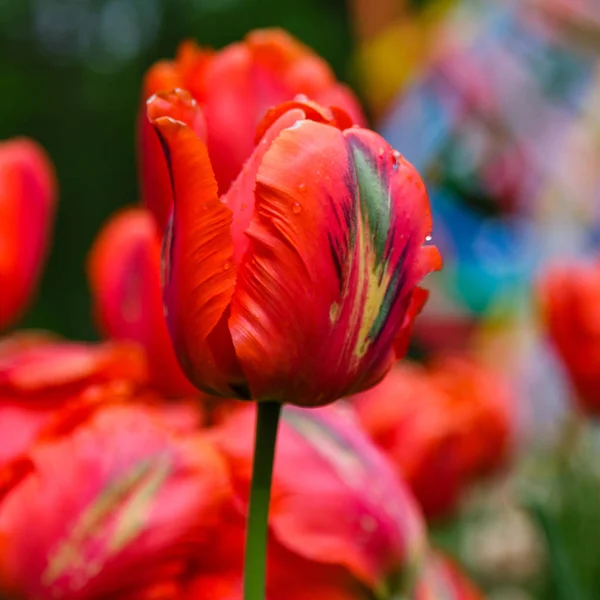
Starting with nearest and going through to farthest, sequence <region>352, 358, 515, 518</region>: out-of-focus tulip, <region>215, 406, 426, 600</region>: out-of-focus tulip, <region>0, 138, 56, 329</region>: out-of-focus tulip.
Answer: <region>215, 406, 426, 600</region>: out-of-focus tulip
<region>0, 138, 56, 329</region>: out-of-focus tulip
<region>352, 358, 515, 518</region>: out-of-focus tulip

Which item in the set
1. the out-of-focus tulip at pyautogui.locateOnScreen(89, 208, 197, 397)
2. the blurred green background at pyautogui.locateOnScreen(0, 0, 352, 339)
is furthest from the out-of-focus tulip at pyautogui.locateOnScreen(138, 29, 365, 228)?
the blurred green background at pyautogui.locateOnScreen(0, 0, 352, 339)

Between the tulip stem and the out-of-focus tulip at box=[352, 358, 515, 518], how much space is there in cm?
33

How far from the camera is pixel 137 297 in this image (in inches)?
21.7

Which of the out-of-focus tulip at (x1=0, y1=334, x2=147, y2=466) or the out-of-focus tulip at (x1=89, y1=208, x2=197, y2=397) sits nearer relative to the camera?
the out-of-focus tulip at (x1=0, y1=334, x2=147, y2=466)

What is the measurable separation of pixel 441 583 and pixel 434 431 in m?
0.20

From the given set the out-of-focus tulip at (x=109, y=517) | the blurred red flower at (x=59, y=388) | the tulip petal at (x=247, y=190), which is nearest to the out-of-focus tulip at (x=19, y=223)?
the blurred red flower at (x=59, y=388)

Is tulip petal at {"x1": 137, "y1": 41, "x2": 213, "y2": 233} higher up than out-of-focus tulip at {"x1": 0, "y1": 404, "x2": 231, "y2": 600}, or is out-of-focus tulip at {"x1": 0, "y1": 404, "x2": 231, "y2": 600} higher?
tulip petal at {"x1": 137, "y1": 41, "x2": 213, "y2": 233}

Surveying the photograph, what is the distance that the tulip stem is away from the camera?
28 centimetres

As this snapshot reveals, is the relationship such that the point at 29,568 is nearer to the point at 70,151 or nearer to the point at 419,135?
the point at 419,135

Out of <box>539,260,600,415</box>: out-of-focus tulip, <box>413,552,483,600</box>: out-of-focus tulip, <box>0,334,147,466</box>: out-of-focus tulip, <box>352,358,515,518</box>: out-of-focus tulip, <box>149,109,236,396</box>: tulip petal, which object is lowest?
<box>352,358,515,518</box>: out-of-focus tulip

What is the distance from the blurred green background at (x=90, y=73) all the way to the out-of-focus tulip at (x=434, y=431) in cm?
331

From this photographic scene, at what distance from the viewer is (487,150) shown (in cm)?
188

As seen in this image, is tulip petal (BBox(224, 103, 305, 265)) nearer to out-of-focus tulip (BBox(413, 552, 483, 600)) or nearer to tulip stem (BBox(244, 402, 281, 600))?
tulip stem (BBox(244, 402, 281, 600))

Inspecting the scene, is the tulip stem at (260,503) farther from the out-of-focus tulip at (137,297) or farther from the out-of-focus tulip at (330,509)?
the out-of-focus tulip at (137,297)
